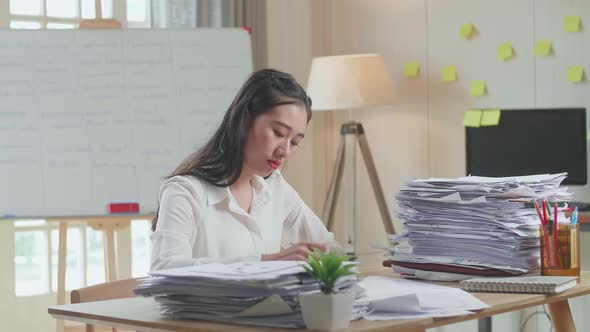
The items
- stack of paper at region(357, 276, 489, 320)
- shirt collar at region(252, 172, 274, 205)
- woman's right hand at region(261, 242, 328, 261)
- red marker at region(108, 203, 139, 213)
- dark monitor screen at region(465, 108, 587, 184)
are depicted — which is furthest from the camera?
dark monitor screen at region(465, 108, 587, 184)

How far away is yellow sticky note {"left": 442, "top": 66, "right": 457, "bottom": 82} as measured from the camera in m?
4.38

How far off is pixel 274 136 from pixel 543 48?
2377 mm

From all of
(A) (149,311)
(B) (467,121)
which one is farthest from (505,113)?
(A) (149,311)

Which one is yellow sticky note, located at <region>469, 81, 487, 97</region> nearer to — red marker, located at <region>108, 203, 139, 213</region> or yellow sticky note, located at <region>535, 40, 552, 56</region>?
yellow sticky note, located at <region>535, 40, 552, 56</region>

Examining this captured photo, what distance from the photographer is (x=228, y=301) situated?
1.38 meters

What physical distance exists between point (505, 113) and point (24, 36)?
6.39 ft

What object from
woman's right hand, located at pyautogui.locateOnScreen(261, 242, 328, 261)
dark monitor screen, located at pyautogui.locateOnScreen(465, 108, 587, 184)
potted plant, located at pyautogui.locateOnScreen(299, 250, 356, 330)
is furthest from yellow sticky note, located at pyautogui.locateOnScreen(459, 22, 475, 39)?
potted plant, located at pyautogui.locateOnScreen(299, 250, 356, 330)

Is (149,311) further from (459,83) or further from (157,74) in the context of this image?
(459,83)

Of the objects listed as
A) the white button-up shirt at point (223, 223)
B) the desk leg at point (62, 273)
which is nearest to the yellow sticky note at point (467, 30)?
the desk leg at point (62, 273)

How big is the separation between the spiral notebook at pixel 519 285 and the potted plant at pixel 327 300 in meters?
0.48

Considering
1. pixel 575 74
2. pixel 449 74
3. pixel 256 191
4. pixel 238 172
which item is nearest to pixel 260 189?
pixel 256 191

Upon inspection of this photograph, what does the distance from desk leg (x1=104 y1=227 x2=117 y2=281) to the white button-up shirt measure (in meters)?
1.41

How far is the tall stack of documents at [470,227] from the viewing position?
1875 millimetres

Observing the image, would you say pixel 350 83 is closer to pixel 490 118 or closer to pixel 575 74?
pixel 490 118
